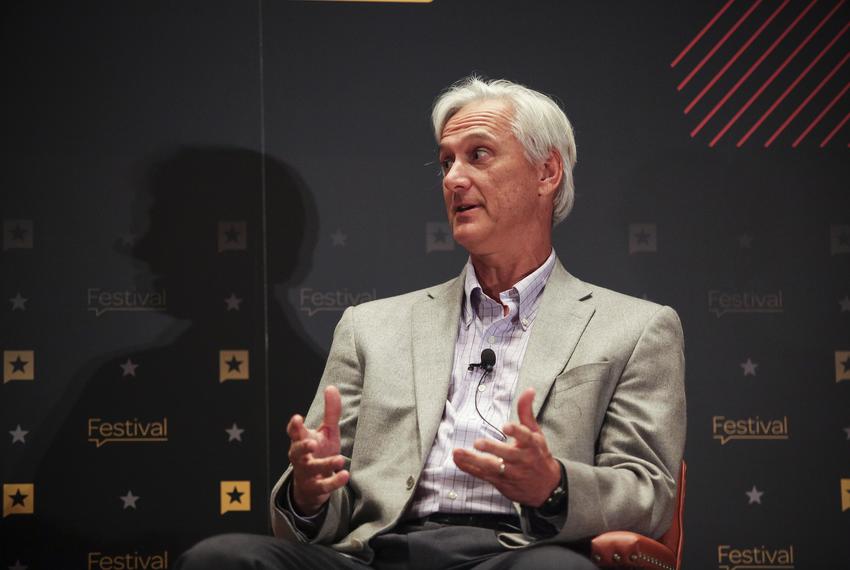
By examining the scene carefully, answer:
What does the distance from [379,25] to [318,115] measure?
450 millimetres

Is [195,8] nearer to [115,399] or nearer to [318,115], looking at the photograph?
[318,115]

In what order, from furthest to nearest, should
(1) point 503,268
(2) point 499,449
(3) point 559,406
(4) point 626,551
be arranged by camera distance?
(1) point 503,268 < (3) point 559,406 < (4) point 626,551 < (2) point 499,449

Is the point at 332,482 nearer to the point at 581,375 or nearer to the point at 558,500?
the point at 558,500

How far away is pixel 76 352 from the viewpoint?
12.5ft

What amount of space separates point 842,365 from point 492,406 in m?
2.00

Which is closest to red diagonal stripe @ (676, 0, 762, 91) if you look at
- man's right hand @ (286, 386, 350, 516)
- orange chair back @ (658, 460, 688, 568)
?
orange chair back @ (658, 460, 688, 568)

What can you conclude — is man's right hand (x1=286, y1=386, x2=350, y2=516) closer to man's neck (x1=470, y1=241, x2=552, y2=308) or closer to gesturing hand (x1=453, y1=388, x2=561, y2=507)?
gesturing hand (x1=453, y1=388, x2=561, y2=507)

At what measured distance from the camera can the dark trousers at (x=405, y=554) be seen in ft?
6.64

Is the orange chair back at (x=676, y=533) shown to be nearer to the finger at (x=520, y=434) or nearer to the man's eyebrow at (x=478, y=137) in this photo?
the finger at (x=520, y=434)

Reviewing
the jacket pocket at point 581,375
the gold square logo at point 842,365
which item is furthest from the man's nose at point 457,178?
the gold square logo at point 842,365

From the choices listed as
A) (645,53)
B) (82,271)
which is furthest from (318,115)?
(645,53)

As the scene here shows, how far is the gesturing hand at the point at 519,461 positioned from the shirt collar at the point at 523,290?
2.13 feet

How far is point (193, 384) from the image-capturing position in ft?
12.5

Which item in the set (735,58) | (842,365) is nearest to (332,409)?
(842,365)
